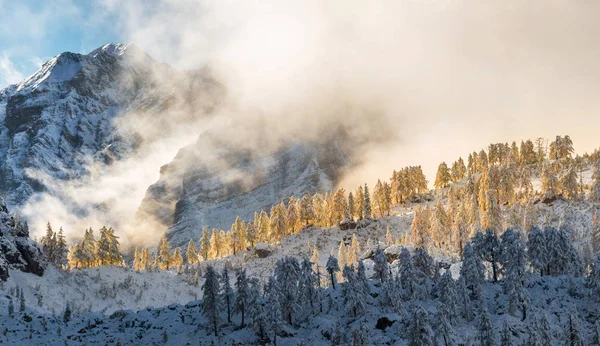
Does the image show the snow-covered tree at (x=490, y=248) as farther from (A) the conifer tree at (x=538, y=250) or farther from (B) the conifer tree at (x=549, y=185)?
(B) the conifer tree at (x=549, y=185)

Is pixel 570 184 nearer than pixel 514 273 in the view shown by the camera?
No

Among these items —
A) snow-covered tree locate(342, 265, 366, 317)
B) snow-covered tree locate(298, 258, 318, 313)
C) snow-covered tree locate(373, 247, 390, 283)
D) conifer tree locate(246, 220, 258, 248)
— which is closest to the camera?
snow-covered tree locate(342, 265, 366, 317)

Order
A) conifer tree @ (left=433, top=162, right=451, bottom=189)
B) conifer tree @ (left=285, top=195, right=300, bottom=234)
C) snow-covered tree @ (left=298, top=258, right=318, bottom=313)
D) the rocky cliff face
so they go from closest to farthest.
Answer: snow-covered tree @ (left=298, top=258, right=318, bottom=313) < the rocky cliff face < conifer tree @ (left=285, top=195, right=300, bottom=234) < conifer tree @ (left=433, top=162, right=451, bottom=189)

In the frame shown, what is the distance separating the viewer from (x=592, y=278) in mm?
55000

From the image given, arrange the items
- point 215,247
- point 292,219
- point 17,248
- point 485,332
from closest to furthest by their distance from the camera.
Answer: point 485,332 < point 17,248 < point 215,247 < point 292,219

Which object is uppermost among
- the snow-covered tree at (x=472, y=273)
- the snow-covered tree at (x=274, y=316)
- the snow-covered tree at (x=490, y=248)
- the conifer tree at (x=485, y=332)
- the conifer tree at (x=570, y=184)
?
the conifer tree at (x=570, y=184)

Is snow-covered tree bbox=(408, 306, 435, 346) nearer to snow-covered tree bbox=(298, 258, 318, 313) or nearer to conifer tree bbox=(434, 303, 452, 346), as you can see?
conifer tree bbox=(434, 303, 452, 346)

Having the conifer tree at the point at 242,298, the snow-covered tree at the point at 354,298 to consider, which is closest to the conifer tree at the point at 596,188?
the snow-covered tree at the point at 354,298

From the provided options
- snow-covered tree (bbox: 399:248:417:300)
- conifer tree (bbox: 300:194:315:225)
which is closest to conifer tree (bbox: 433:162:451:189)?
conifer tree (bbox: 300:194:315:225)

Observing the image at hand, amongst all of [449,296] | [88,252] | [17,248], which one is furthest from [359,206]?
[17,248]

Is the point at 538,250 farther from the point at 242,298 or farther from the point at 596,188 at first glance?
→ the point at 596,188

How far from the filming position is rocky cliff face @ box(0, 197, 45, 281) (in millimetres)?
79312

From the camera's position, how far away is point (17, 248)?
8231 cm

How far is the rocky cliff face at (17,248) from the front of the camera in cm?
7931
